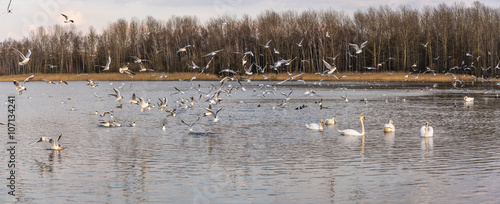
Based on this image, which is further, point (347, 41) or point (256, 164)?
point (347, 41)

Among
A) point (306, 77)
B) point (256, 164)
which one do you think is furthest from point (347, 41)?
point (256, 164)

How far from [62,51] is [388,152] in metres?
83.9

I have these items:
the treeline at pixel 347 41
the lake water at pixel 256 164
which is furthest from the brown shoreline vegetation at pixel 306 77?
the lake water at pixel 256 164

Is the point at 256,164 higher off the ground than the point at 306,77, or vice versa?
the point at 306,77

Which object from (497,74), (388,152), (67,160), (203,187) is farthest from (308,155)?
(497,74)

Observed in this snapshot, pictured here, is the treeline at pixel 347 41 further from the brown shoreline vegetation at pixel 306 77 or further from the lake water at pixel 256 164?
the lake water at pixel 256 164

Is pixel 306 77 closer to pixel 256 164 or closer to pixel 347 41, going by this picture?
pixel 347 41

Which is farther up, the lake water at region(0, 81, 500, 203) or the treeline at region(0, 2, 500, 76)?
the treeline at region(0, 2, 500, 76)

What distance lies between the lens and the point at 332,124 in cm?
2181

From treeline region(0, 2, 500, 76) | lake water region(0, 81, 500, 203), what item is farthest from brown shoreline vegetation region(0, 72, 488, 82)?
lake water region(0, 81, 500, 203)

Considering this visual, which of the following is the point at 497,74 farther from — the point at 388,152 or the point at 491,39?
the point at 388,152

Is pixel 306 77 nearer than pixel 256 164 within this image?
No

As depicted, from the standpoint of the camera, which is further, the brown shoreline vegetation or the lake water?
the brown shoreline vegetation

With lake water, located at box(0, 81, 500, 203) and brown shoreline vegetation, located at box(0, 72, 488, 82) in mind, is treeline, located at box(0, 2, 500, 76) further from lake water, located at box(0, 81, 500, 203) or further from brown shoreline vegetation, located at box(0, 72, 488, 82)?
lake water, located at box(0, 81, 500, 203)
